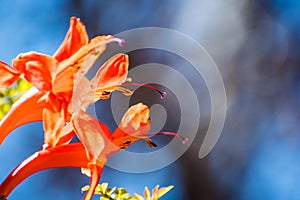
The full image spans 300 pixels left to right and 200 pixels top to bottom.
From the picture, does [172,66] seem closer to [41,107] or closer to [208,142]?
[208,142]

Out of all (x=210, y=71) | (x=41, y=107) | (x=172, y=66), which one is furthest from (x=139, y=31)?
(x=41, y=107)

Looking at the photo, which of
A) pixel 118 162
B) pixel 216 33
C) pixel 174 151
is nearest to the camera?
pixel 118 162

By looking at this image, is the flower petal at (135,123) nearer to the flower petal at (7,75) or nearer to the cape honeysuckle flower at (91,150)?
the cape honeysuckle flower at (91,150)

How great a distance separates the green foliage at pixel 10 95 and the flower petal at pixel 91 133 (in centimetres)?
13

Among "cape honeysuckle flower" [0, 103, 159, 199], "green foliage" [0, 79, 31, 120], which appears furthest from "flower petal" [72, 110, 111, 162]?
"green foliage" [0, 79, 31, 120]

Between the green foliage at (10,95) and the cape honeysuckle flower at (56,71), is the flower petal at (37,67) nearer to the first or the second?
the cape honeysuckle flower at (56,71)

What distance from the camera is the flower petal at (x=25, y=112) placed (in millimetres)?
596

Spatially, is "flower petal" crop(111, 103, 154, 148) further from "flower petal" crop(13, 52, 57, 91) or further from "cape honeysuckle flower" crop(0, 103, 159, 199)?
"flower petal" crop(13, 52, 57, 91)

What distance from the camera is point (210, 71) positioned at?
2307mm

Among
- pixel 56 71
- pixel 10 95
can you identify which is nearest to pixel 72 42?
pixel 56 71

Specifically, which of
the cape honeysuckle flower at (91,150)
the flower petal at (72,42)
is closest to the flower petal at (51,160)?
the cape honeysuckle flower at (91,150)

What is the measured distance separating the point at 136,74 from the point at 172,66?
245mm

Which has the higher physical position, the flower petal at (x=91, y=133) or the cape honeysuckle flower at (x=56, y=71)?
the cape honeysuckle flower at (x=56, y=71)

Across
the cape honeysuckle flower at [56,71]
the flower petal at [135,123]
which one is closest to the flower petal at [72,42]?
the cape honeysuckle flower at [56,71]
